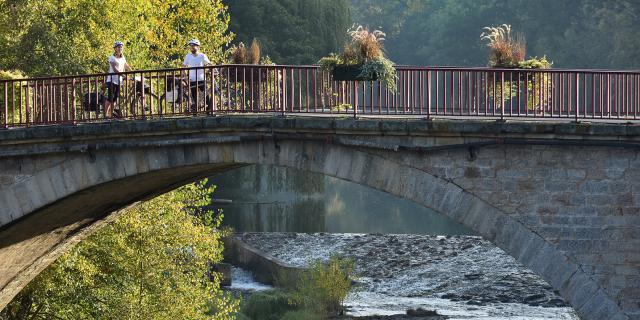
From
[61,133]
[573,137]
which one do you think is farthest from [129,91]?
[573,137]

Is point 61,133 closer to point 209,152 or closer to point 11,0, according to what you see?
point 209,152

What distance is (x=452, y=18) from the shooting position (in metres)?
88.8

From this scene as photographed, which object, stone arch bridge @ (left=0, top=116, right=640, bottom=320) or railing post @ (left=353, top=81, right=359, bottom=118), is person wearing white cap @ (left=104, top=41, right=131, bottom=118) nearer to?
stone arch bridge @ (left=0, top=116, right=640, bottom=320)

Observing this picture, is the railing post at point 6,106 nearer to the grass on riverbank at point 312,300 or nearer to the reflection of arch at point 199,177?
the reflection of arch at point 199,177

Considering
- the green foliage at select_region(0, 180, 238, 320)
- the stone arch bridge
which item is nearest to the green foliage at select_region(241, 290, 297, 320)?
the green foliage at select_region(0, 180, 238, 320)

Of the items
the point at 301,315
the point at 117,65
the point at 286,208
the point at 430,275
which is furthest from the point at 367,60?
the point at 286,208

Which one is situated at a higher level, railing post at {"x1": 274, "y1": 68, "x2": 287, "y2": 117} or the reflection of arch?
railing post at {"x1": 274, "y1": 68, "x2": 287, "y2": 117}

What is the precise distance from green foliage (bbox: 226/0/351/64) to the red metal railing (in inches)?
1070

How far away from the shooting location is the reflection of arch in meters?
20.2

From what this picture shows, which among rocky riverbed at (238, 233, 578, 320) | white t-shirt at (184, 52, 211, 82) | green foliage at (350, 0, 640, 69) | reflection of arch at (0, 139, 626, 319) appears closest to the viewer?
reflection of arch at (0, 139, 626, 319)

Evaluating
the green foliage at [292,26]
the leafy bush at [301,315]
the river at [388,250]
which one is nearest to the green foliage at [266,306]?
the leafy bush at [301,315]

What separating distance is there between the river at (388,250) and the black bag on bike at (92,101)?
54.0 feet

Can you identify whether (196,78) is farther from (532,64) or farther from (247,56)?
(532,64)

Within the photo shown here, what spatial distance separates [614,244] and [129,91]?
836cm
